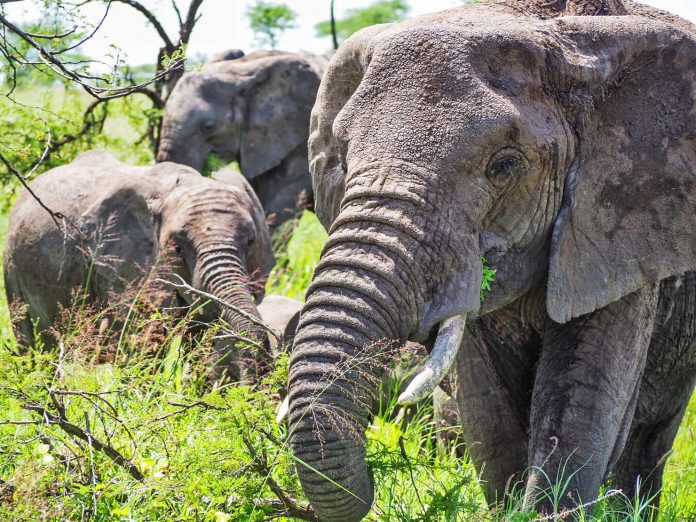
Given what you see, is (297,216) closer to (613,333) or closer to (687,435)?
(687,435)

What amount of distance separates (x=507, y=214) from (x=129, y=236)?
3.94 meters

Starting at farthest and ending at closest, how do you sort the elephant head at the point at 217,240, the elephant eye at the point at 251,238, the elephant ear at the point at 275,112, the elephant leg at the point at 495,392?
1. the elephant ear at the point at 275,112
2. the elephant eye at the point at 251,238
3. the elephant head at the point at 217,240
4. the elephant leg at the point at 495,392

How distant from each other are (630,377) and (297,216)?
7.97 metres

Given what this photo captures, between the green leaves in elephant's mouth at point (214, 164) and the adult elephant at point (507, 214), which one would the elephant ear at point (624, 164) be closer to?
the adult elephant at point (507, 214)

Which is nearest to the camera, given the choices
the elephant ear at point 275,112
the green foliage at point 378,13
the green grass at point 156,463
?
the green grass at point 156,463

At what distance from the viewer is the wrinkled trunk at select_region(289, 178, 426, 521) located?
3395 millimetres

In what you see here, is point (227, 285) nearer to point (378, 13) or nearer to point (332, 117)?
point (332, 117)

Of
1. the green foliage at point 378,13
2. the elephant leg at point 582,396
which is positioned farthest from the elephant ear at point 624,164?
the green foliage at point 378,13

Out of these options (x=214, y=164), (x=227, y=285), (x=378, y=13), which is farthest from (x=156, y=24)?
(x=378, y=13)

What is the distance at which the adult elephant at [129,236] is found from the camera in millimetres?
6715

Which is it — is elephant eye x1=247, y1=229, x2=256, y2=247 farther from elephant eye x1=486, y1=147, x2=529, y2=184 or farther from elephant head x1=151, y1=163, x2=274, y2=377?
elephant eye x1=486, y1=147, x2=529, y2=184

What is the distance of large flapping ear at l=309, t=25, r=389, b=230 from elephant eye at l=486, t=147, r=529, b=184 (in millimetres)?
607

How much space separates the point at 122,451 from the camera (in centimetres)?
402

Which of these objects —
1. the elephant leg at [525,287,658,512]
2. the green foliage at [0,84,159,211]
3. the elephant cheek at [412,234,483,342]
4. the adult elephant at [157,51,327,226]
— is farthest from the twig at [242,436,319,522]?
the adult elephant at [157,51,327,226]
